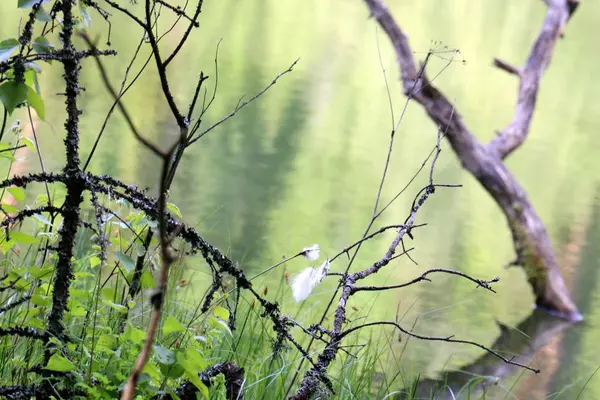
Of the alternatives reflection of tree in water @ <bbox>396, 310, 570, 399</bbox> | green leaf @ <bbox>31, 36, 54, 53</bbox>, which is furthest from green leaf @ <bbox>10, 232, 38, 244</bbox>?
reflection of tree in water @ <bbox>396, 310, 570, 399</bbox>

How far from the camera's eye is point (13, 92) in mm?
797

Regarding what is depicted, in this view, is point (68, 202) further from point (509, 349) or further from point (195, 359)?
point (509, 349)

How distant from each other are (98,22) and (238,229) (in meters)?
5.15

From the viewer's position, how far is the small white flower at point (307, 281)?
1.13 meters

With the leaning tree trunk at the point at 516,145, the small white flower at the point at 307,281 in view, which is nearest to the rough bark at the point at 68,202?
the small white flower at the point at 307,281

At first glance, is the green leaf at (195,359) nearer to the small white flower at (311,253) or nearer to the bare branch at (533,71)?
the small white flower at (311,253)

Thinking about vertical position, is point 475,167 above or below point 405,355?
above

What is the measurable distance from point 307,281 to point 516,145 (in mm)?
3789

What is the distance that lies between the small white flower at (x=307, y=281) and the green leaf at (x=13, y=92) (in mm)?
547

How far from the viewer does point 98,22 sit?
8734mm

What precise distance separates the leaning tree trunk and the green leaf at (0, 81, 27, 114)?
3.57 metres

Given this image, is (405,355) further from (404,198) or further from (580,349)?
(404,198)

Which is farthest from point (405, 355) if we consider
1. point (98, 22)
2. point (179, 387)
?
point (98, 22)

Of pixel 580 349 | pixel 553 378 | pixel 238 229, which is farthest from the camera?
pixel 238 229
